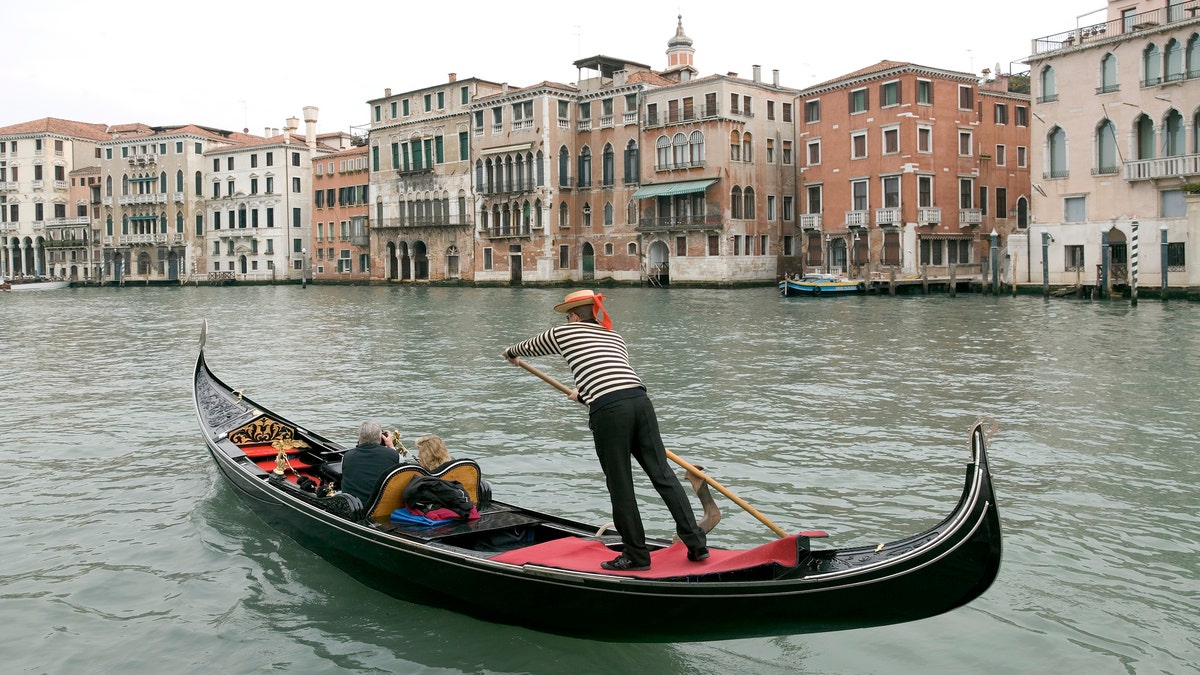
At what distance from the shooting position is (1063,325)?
19.6 m

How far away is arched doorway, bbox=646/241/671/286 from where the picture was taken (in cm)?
4144

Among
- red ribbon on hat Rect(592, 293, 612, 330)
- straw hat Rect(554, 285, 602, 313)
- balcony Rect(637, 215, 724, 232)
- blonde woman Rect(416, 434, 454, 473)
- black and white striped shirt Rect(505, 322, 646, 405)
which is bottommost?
blonde woman Rect(416, 434, 454, 473)

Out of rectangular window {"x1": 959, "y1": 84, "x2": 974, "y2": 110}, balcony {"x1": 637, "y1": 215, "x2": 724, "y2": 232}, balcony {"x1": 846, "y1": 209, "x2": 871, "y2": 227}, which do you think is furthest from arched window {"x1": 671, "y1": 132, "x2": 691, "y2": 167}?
rectangular window {"x1": 959, "y1": 84, "x2": 974, "y2": 110}

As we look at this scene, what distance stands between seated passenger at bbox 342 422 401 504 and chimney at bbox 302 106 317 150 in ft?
185

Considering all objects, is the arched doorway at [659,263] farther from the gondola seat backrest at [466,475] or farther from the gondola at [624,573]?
the gondola seat backrest at [466,475]

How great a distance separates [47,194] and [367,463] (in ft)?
220

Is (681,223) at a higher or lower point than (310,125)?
lower

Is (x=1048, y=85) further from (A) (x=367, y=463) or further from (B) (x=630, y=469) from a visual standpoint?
(B) (x=630, y=469)

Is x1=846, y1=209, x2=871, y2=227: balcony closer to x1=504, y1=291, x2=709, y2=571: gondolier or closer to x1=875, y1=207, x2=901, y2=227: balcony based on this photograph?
x1=875, y1=207, x2=901, y2=227: balcony

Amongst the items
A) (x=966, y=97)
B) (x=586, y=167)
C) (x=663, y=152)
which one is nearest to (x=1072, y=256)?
(x=966, y=97)

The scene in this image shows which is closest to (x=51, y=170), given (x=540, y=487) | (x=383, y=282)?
(x=383, y=282)

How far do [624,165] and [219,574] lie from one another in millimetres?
38112

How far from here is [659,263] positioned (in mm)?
42094

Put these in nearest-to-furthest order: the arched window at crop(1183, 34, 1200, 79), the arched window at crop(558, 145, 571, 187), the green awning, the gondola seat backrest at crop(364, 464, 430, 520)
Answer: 1. the gondola seat backrest at crop(364, 464, 430, 520)
2. the arched window at crop(1183, 34, 1200, 79)
3. the green awning
4. the arched window at crop(558, 145, 571, 187)
